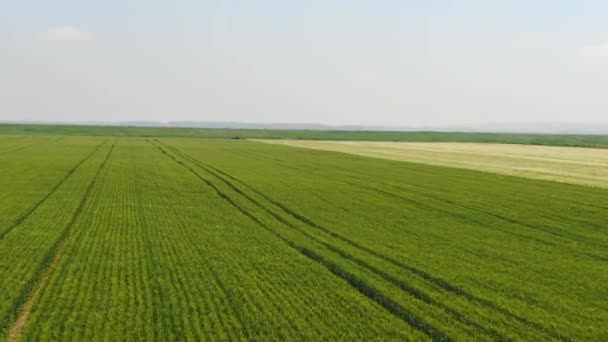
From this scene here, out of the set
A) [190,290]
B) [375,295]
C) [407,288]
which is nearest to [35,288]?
[190,290]

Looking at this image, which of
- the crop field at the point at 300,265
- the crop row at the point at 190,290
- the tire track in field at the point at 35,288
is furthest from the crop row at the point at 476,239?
the tire track in field at the point at 35,288

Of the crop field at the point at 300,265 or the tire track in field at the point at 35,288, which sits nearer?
the tire track in field at the point at 35,288

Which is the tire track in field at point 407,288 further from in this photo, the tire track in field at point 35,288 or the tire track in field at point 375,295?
the tire track in field at point 35,288

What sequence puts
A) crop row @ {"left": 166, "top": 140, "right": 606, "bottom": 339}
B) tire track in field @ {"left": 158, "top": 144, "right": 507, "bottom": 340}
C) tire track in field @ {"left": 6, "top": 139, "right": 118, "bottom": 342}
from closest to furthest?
tire track in field @ {"left": 6, "top": 139, "right": 118, "bottom": 342} → tire track in field @ {"left": 158, "top": 144, "right": 507, "bottom": 340} → crop row @ {"left": 166, "top": 140, "right": 606, "bottom": 339}

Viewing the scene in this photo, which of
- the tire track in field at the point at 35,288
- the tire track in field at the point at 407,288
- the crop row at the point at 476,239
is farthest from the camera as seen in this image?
the crop row at the point at 476,239

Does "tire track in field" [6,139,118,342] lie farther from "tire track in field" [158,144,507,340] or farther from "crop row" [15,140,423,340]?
"tire track in field" [158,144,507,340]

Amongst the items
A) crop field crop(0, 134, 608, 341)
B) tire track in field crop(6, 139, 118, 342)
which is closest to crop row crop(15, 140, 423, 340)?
crop field crop(0, 134, 608, 341)

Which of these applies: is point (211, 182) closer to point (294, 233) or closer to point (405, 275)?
point (294, 233)

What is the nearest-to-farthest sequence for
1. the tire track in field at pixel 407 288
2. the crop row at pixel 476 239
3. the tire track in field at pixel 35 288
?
1. the tire track in field at pixel 35 288
2. the tire track in field at pixel 407 288
3. the crop row at pixel 476 239

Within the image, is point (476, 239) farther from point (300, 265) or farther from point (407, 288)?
point (300, 265)
